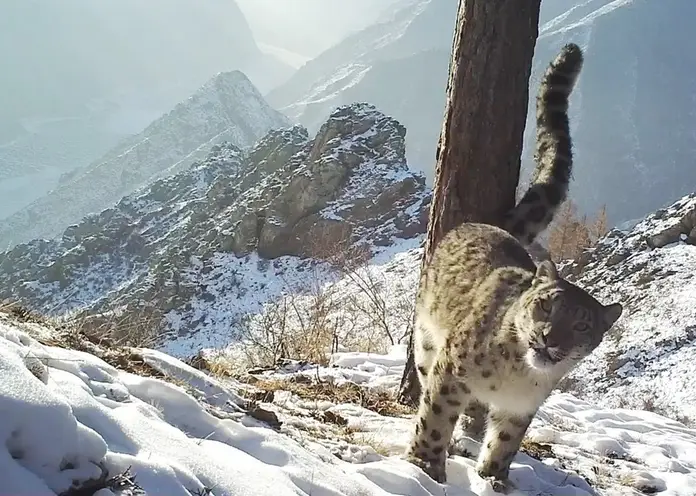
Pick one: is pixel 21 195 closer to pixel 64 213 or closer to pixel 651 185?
pixel 64 213

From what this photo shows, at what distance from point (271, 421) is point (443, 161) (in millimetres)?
2799

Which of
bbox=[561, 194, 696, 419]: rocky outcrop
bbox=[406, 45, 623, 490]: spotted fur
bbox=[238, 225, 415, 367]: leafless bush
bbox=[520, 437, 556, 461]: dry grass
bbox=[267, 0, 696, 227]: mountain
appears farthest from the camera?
bbox=[267, 0, 696, 227]: mountain

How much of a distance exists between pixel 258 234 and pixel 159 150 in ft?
424

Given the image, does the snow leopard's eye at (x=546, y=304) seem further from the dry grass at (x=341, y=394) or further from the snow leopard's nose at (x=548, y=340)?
the dry grass at (x=341, y=394)

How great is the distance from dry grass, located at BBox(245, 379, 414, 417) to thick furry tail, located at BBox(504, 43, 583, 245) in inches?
71.3

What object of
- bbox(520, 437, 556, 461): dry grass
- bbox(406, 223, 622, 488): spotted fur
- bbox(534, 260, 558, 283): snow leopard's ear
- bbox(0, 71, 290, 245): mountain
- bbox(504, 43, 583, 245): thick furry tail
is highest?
bbox(0, 71, 290, 245): mountain

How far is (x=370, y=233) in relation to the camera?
40062mm

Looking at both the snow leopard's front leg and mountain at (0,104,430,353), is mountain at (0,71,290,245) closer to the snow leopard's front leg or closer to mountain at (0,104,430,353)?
mountain at (0,104,430,353)

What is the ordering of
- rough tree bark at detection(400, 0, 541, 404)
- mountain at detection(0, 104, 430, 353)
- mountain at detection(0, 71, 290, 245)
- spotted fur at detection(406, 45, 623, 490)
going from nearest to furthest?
spotted fur at detection(406, 45, 623, 490) < rough tree bark at detection(400, 0, 541, 404) < mountain at detection(0, 104, 430, 353) < mountain at detection(0, 71, 290, 245)

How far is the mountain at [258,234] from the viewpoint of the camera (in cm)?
3850

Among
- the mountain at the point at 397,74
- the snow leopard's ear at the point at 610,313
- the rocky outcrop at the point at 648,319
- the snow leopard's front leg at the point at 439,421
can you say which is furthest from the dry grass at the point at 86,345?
the mountain at the point at 397,74

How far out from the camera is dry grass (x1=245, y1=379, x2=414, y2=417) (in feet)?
16.6

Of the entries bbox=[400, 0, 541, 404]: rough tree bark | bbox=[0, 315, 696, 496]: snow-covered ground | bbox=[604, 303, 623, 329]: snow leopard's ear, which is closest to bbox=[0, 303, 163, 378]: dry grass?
bbox=[0, 315, 696, 496]: snow-covered ground

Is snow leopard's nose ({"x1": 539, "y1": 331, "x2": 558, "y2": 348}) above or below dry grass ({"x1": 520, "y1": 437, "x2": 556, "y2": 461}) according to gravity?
above
